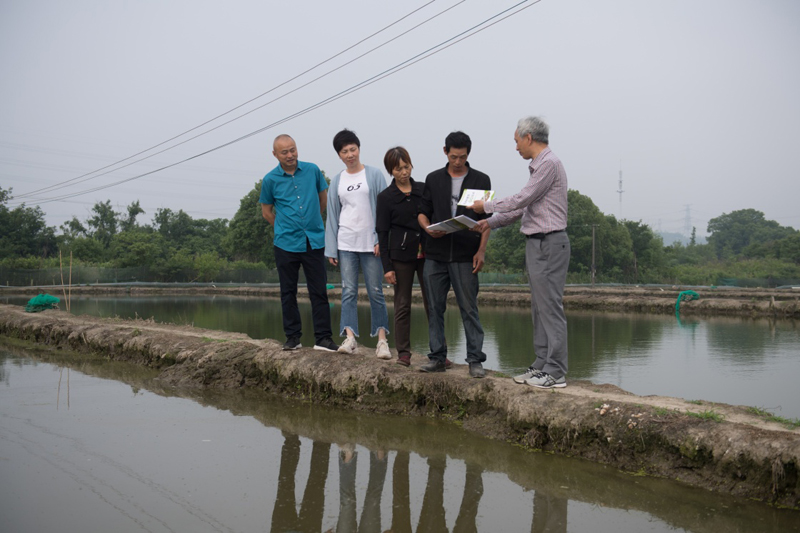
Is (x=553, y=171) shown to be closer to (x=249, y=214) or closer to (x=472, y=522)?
(x=472, y=522)

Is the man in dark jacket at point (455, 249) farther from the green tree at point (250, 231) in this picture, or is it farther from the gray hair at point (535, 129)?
the green tree at point (250, 231)

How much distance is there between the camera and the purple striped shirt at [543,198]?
421 cm

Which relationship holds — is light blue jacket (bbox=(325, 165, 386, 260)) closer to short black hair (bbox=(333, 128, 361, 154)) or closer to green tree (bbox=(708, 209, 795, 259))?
short black hair (bbox=(333, 128, 361, 154))

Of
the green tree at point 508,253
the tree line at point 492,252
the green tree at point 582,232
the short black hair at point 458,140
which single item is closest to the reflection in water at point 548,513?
the short black hair at point 458,140

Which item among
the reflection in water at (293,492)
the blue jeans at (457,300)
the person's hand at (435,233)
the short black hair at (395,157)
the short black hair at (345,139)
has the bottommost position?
the reflection in water at (293,492)

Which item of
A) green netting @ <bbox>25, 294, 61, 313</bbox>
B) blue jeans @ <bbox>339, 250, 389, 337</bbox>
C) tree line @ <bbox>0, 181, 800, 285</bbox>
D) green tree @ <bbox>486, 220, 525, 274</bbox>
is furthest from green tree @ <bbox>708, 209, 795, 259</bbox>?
blue jeans @ <bbox>339, 250, 389, 337</bbox>

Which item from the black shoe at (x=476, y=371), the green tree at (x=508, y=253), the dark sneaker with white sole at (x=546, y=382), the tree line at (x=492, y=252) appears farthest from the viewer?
the green tree at (x=508, y=253)

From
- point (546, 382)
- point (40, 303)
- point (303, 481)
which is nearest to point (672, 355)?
point (546, 382)

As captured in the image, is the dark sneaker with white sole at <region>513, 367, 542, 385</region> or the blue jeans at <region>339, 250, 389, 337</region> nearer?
the dark sneaker with white sole at <region>513, 367, 542, 385</region>

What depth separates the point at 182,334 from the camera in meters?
7.24

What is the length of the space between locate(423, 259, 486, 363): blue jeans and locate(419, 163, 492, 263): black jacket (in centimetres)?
7

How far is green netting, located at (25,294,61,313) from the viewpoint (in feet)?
41.4

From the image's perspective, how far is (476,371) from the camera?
4613 mm

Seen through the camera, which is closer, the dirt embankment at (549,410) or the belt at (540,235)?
the dirt embankment at (549,410)
